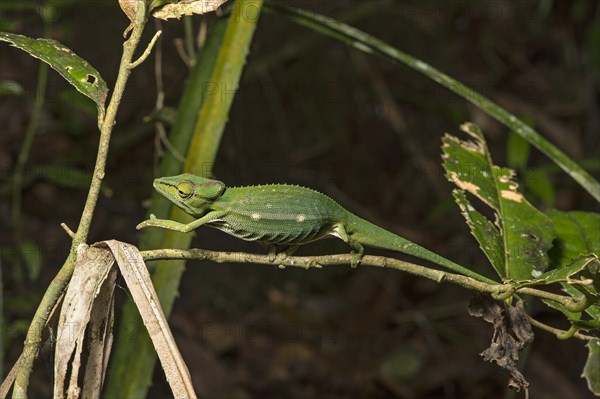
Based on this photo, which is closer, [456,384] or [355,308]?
[456,384]

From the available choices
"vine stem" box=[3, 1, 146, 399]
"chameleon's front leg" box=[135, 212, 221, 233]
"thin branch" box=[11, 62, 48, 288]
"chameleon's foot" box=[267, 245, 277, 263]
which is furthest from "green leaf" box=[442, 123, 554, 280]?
"thin branch" box=[11, 62, 48, 288]

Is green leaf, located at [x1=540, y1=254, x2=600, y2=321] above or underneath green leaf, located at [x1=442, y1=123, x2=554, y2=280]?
underneath

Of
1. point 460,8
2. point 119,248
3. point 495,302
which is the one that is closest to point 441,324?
point 460,8

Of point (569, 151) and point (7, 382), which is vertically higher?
point (569, 151)

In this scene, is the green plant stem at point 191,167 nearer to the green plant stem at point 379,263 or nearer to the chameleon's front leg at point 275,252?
the chameleon's front leg at point 275,252

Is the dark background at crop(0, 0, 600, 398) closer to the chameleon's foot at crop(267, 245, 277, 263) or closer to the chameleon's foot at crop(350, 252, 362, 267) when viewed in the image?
the chameleon's foot at crop(267, 245, 277, 263)

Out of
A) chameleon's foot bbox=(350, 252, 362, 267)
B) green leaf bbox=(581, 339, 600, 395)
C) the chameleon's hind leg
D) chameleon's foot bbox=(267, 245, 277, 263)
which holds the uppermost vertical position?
the chameleon's hind leg

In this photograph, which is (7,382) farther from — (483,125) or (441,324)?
(483,125)
